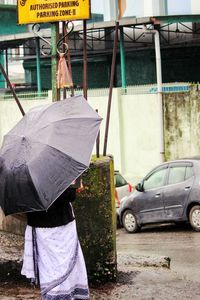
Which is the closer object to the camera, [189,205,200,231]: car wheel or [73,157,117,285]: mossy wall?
[73,157,117,285]: mossy wall

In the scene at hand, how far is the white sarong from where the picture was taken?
4.93 meters

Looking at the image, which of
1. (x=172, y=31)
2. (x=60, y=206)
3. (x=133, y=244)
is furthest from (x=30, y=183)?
(x=172, y=31)

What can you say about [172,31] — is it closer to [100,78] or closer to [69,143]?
[100,78]

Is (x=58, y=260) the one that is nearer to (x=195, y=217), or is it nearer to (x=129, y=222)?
(x=195, y=217)

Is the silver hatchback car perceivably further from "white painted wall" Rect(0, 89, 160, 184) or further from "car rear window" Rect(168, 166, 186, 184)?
"white painted wall" Rect(0, 89, 160, 184)

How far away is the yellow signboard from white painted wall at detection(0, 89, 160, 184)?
15.8 metres

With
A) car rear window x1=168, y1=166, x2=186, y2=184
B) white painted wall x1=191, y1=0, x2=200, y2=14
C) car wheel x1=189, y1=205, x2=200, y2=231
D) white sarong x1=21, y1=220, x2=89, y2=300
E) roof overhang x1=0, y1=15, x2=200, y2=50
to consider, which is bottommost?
car wheel x1=189, y1=205, x2=200, y2=231

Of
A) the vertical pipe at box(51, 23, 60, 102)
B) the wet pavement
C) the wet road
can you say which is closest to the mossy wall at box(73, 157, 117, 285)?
the wet pavement

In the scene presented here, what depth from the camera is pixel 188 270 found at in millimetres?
9391

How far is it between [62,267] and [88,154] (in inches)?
33.3

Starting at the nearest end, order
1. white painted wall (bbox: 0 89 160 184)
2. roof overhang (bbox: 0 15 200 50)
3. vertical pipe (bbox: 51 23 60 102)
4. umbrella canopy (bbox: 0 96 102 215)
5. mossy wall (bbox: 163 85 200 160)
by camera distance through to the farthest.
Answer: umbrella canopy (bbox: 0 96 102 215) < vertical pipe (bbox: 51 23 60 102) < mossy wall (bbox: 163 85 200 160) < white painted wall (bbox: 0 89 160 184) < roof overhang (bbox: 0 15 200 50)

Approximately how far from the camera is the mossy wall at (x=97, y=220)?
6121 mm

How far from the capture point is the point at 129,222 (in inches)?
624

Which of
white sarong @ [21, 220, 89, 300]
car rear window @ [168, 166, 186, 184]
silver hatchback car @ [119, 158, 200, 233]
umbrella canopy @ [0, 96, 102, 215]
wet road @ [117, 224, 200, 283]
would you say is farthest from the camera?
car rear window @ [168, 166, 186, 184]
